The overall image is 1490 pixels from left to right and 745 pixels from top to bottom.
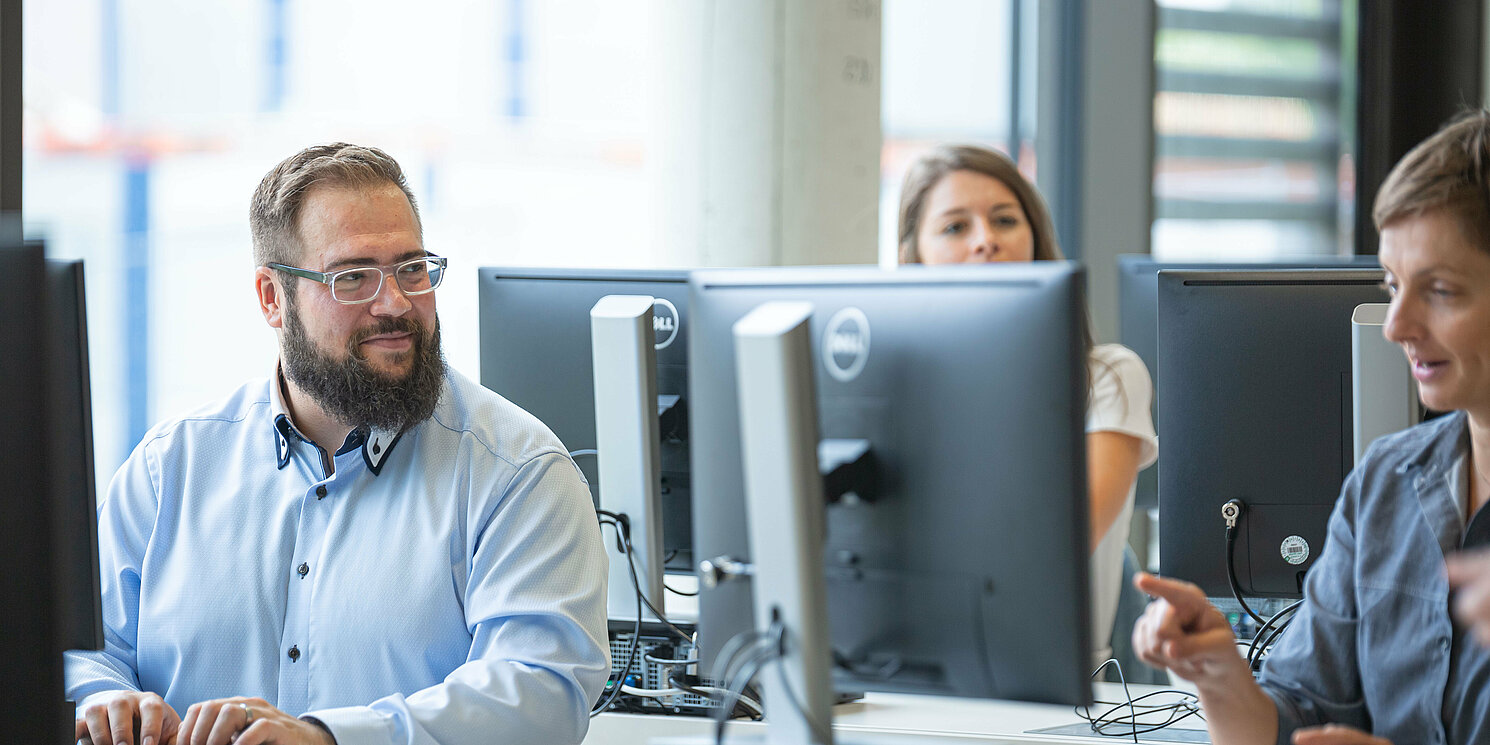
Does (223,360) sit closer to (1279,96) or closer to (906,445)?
(906,445)

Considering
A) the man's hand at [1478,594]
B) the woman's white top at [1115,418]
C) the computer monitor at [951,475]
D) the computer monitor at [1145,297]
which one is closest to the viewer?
the man's hand at [1478,594]

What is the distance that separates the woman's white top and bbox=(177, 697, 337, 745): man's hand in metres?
1.42

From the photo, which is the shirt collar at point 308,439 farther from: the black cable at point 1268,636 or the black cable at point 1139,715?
the black cable at point 1268,636

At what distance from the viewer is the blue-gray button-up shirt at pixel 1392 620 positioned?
1360mm

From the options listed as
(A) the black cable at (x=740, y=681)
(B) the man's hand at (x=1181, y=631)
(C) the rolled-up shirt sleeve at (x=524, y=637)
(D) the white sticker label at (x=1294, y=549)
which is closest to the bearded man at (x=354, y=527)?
(C) the rolled-up shirt sleeve at (x=524, y=637)

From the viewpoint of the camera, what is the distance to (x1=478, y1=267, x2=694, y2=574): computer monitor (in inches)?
75.0

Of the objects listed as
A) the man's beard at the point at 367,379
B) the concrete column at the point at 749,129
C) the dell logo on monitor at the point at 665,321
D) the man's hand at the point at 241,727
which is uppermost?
the concrete column at the point at 749,129

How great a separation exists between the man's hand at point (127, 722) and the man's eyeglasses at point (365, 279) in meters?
0.57

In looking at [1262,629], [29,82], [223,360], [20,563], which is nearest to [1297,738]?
[1262,629]

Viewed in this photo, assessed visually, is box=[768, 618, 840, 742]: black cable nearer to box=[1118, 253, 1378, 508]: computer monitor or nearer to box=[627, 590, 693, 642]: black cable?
box=[627, 590, 693, 642]: black cable

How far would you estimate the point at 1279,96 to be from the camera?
4.82m

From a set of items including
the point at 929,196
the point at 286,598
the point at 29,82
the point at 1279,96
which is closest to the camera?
the point at 286,598

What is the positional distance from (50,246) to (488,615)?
26.8 inches

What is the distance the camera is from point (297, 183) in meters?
1.76
